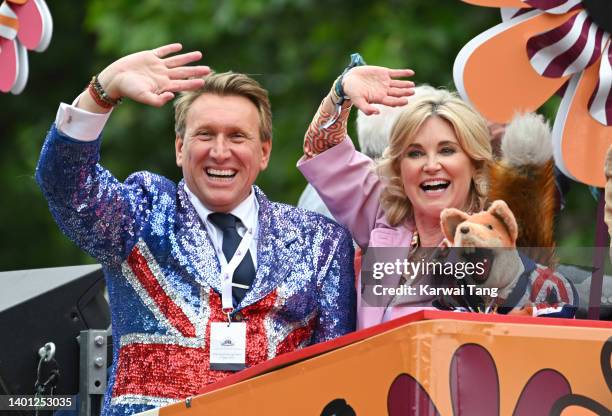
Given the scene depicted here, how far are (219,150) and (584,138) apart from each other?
3.32 ft

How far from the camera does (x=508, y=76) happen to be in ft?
12.6

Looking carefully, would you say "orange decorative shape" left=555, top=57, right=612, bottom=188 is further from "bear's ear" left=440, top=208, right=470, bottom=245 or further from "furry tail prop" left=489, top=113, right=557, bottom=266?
"bear's ear" left=440, top=208, right=470, bottom=245

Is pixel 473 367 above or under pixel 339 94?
under

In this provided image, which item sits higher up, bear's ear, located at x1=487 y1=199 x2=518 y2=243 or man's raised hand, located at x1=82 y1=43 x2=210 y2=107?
man's raised hand, located at x1=82 y1=43 x2=210 y2=107

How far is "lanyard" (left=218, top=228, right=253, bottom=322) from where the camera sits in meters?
3.79

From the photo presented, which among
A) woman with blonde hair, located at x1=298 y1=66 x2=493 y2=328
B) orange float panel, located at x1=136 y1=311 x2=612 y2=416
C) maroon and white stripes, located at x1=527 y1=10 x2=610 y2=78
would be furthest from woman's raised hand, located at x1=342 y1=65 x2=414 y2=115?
orange float panel, located at x1=136 y1=311 x2=612 y2=416

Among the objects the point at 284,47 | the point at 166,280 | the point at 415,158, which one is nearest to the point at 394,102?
the point at 415,158

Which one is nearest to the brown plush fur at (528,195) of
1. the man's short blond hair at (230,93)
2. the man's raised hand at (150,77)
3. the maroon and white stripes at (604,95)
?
the maroon and white stripes at (604,95)

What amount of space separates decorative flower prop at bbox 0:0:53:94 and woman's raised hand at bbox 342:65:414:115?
4.01 feet

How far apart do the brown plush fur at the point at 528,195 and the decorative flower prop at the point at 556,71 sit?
0.16m

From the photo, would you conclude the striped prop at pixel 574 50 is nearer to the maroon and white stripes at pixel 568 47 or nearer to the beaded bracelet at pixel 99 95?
the maroon and white stripes at pixel 568 47

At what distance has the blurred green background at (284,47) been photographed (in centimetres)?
859

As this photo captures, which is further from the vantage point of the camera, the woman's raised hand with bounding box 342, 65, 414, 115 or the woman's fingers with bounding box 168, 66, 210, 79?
the woman's raised hand with bounding box 342, 65, 414, 115

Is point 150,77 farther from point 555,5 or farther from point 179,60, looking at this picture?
point 555,5
